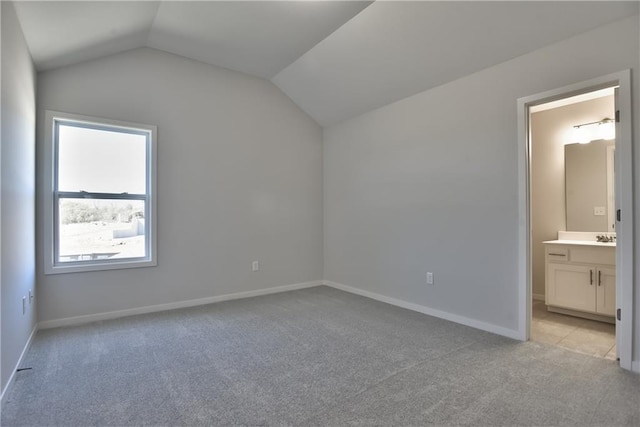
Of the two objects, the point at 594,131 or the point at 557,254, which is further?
the point at 594,131

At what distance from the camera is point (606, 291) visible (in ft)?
10.8

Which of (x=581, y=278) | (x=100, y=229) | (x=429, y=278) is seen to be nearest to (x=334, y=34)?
(x=429, y=278)

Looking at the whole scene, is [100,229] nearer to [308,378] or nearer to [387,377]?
[308,378]

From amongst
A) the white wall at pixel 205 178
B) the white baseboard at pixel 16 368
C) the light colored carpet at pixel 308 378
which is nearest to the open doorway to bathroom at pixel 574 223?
the light colored carpet at pixel 308 378

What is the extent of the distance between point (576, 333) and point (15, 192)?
4.69 m

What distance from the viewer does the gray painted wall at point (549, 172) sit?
13.2 feet

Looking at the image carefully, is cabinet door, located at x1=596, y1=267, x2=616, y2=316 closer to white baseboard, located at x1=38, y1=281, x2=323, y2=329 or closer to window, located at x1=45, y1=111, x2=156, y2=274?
white baseboard, located at x1=38, y1=281, x2=323, y2=329

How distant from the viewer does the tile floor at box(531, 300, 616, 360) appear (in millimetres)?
2711

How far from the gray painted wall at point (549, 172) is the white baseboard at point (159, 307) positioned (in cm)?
308

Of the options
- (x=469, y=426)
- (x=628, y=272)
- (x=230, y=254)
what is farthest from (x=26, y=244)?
(x=628, y=272)

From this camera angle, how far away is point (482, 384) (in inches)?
82.7

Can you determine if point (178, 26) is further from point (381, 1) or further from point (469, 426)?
point (469, 426)

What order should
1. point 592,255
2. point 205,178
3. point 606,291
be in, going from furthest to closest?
1. point 205,178
2. point 592,255
3. point 606,291

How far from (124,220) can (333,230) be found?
107 inches
